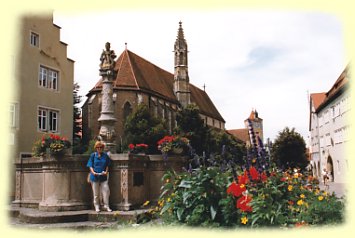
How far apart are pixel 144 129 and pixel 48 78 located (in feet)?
42.1

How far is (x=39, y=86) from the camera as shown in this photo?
86.3 ft

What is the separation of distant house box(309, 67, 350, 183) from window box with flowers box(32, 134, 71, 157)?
986 inches

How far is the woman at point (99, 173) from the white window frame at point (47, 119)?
58.8ft

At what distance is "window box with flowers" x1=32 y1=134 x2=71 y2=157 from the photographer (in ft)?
33.1

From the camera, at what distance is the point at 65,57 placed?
1141 inches

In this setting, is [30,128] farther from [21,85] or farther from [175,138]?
[175,138]

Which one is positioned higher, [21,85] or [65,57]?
[65,57]

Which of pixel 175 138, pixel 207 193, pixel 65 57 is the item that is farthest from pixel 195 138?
pixel 207 193

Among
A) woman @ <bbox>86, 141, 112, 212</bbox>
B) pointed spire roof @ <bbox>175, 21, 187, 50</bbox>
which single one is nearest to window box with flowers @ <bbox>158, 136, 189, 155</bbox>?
woman @ <bbox>86, 141, 112, 212</bbox>

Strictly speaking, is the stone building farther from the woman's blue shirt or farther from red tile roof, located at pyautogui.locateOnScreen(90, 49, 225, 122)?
red tile roof, located at pyautogui.locateOnScreen(90, 49, 225, 122)

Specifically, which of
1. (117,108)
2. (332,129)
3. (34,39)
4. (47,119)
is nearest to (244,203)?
(47,119)

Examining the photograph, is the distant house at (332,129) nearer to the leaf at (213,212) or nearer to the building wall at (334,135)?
the building wall at (334,135)

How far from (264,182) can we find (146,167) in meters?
6.02

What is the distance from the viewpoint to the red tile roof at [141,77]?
157 feet
